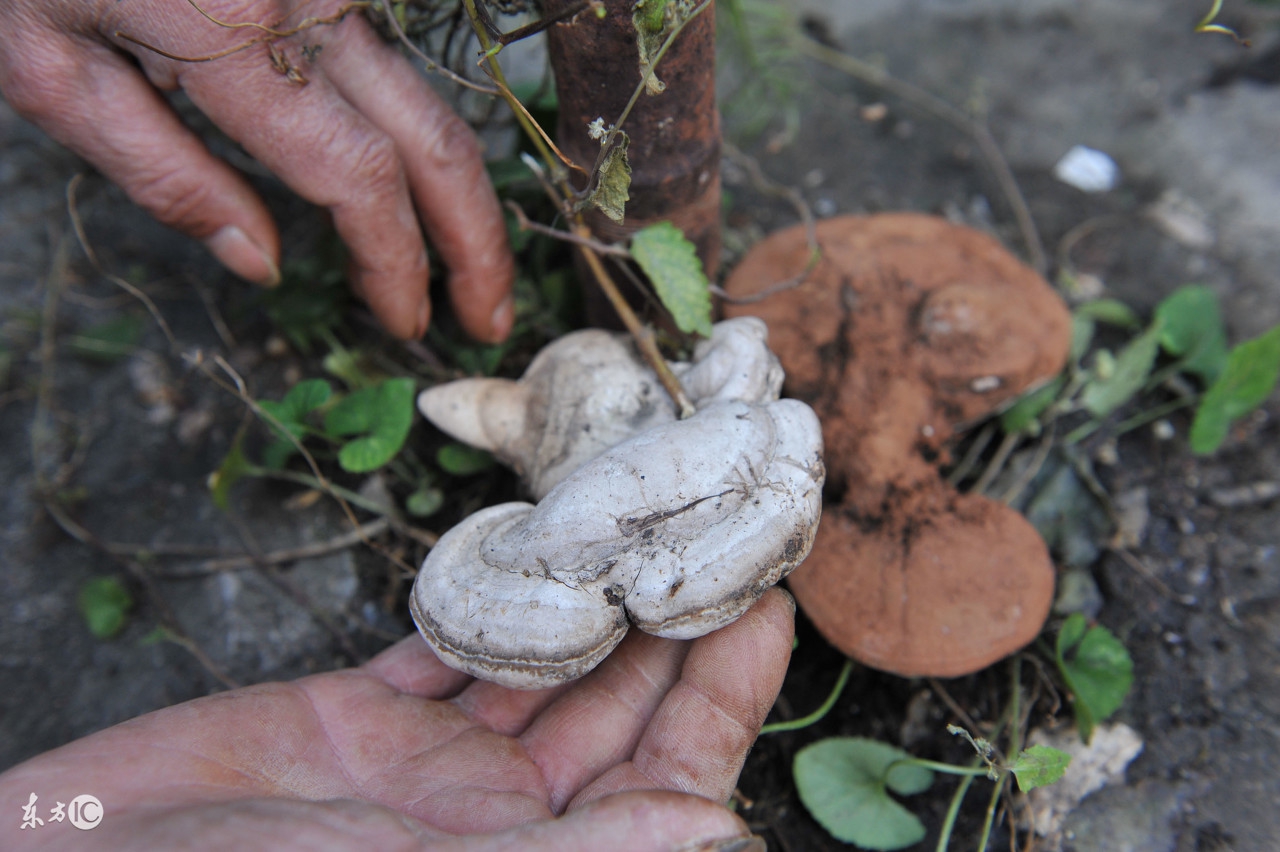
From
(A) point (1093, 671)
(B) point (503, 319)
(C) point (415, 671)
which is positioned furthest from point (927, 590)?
(B) point (503, 319)

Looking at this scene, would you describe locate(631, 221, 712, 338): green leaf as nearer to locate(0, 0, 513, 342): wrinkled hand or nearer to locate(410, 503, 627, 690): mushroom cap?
locate(0, 0, 513, 342): wrinkled hand

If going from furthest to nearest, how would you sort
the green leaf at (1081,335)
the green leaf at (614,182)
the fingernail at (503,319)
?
the green leaf at (1081,335)
the fingernail at (503,319)
the green leaf at (614,182)

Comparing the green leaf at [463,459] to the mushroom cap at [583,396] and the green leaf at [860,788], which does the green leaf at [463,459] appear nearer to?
the mushroom cap at [583,396]

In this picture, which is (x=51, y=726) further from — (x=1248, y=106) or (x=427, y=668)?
(x=1248, y=106)

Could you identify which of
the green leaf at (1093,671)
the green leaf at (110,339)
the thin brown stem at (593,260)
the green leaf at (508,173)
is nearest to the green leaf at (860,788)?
the green leaf at (1093,671)

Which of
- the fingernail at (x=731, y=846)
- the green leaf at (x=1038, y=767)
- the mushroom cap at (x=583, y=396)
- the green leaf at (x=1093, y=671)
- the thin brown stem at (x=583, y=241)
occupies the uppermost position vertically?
the thin brown stem at (x=583, y=241)

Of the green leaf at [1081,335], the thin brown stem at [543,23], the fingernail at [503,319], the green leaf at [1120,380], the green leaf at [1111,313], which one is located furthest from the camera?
the green leaf at [1111,313]

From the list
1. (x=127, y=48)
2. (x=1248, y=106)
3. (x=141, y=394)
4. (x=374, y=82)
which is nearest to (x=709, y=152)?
(x=374, y=82)
